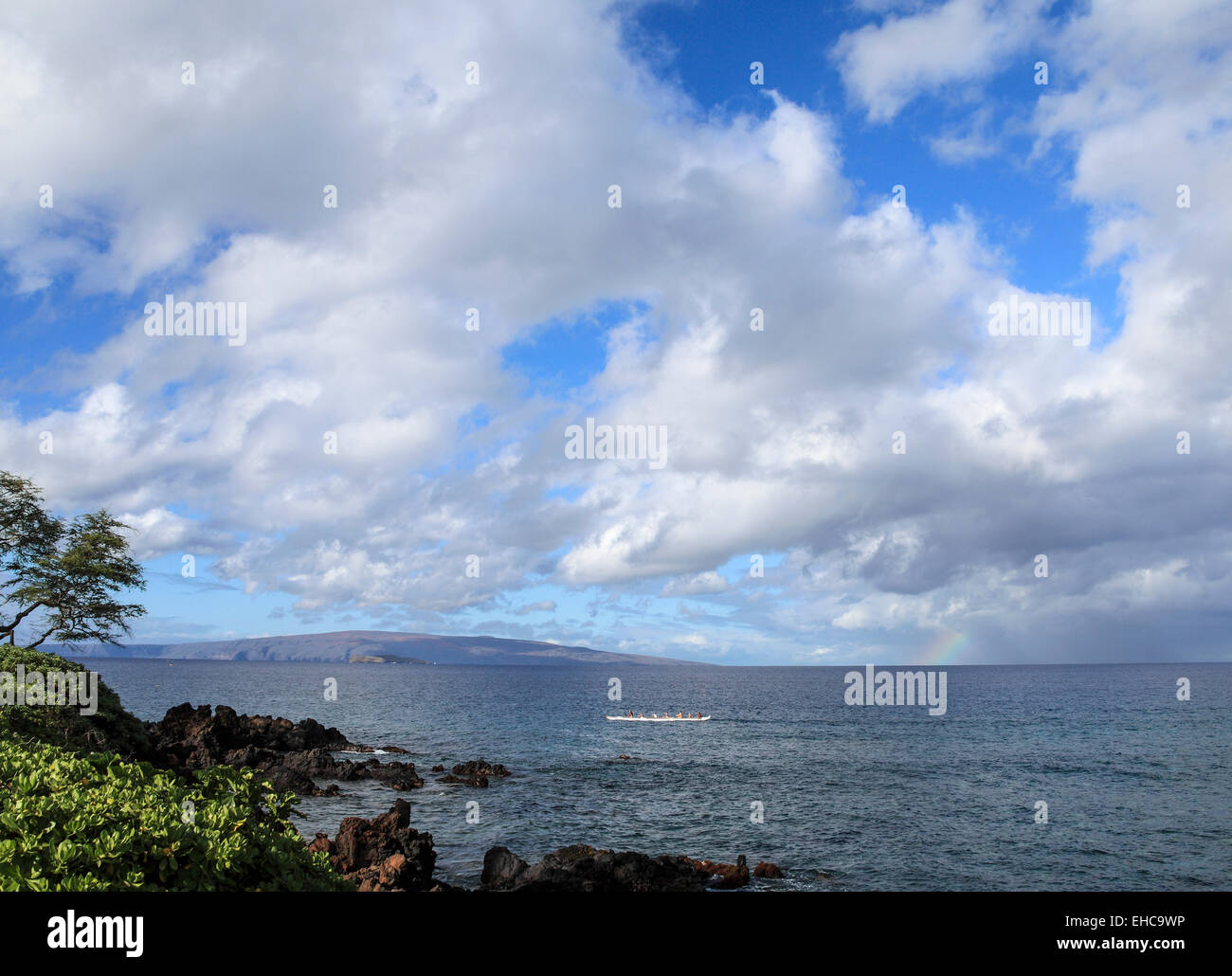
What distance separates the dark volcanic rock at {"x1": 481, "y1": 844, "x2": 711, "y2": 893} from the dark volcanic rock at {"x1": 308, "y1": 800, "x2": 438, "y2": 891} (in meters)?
2.25

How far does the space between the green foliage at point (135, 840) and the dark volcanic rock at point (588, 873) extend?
21.2 metres

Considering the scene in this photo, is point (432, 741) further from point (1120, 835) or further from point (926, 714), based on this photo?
point (926, 714)

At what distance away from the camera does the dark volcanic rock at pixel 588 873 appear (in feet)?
87.4

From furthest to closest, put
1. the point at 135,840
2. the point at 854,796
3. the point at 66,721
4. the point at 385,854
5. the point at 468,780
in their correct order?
the point at 468,780 → the point at 854,796 → the point at 385,854 → the point at 66,721 → the point at 135,840

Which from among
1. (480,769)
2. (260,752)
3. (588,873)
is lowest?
(480,769)

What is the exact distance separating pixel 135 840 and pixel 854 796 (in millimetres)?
53324

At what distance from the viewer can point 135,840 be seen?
6.10 meters

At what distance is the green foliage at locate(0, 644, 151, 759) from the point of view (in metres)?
21.6

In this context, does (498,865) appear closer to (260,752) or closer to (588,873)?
(588,873)

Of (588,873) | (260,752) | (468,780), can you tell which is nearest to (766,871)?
(588,873)

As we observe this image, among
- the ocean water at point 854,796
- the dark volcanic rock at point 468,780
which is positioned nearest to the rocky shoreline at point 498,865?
the ocean water at point 854,796
